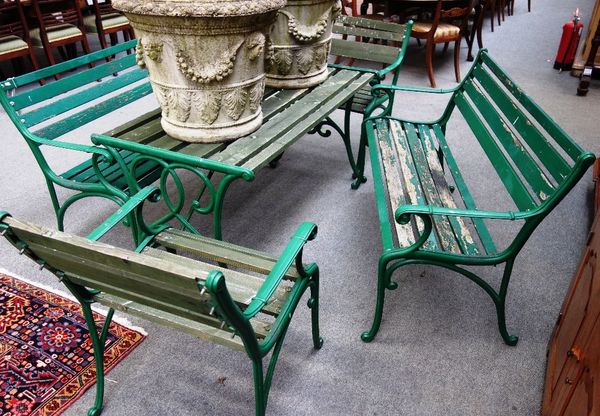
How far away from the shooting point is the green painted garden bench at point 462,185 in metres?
1.30

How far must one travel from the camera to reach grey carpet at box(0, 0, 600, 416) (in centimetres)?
140

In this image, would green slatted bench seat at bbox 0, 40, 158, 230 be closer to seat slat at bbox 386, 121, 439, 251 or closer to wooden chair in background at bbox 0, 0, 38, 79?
seat slat at bbox 386, 121, 439, 251

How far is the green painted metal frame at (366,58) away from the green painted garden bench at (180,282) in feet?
3.89

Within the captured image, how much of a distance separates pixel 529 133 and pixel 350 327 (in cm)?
90

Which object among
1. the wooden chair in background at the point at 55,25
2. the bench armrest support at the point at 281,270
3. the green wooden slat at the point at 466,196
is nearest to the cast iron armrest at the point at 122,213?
the bench armrest support at the point at 281,270

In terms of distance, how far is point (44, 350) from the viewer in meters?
1.54

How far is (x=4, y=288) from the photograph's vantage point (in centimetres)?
178

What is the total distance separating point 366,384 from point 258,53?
46.2 inches

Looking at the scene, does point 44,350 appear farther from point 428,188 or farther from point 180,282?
point 428,188

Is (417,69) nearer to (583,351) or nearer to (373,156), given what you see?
(373,156)

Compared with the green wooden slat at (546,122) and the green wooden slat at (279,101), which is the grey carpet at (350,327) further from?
the green wooden slat at (546,122)

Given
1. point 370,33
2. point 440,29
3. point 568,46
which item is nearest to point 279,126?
point 370,33

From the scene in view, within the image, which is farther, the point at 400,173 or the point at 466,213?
the point at 400,173

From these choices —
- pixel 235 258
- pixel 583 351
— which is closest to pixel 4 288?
pixel 235 258
